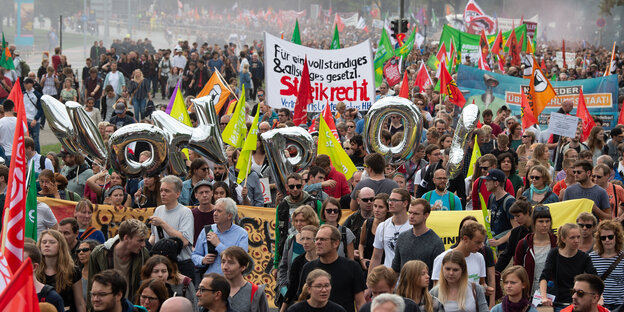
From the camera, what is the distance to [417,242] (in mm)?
7520

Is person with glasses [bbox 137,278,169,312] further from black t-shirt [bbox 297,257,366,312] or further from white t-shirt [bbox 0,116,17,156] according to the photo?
white t-shirt [bbox 0,116,17,156]

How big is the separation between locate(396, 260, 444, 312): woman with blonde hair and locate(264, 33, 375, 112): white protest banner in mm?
8887

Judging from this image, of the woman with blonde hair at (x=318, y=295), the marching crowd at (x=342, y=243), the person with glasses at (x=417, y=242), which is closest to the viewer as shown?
the woman with blonde hair at (x=318, y=295)

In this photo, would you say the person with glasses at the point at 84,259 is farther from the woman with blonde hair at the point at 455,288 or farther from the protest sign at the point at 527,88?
the protest sign at the point at 527,88

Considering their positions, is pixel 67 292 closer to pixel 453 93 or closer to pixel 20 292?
pixel 20 292

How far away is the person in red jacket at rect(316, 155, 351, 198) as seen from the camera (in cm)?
1021

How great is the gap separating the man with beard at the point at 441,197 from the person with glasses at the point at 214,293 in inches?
135

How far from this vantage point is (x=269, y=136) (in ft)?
31.4

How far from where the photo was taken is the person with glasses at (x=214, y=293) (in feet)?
20.4

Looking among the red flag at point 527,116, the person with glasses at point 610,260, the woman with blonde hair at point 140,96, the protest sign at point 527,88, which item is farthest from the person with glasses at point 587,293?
the woman with blonde hair at point 140,96

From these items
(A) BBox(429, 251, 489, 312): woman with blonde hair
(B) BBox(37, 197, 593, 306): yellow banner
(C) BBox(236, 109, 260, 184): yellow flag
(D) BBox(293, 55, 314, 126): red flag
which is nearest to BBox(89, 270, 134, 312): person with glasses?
(A) BBox(429, 251, 489, 312): woman with blonde hair

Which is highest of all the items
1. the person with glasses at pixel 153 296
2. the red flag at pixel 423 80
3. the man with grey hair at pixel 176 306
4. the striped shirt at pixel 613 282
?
the red flag at pixel 423 80

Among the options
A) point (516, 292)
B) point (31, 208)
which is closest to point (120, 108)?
point (31, 208)

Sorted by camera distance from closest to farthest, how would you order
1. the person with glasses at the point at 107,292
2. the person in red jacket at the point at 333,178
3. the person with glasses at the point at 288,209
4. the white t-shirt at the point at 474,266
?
the person with glasses at the point at 107,292 → the white t-shirt at the point at 474,266 → the person with glasses at the point at 288,209 → the person in red jacket at the point at 333,178
